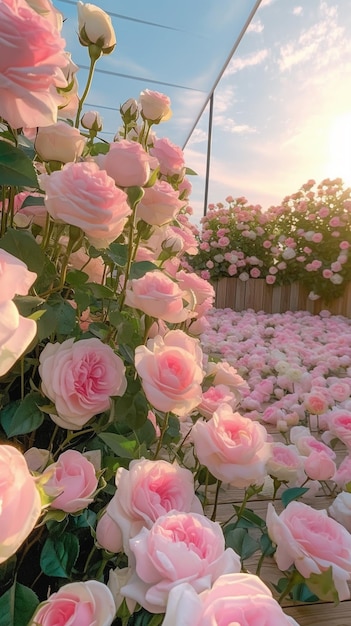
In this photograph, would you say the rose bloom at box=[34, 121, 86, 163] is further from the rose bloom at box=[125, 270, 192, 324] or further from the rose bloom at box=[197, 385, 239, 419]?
the rose bloom at box=[197, 385, 239, 419]

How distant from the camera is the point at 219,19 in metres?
4.26

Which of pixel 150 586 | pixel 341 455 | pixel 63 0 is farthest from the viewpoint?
pixel 63 0

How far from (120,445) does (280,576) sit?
18.2 inches

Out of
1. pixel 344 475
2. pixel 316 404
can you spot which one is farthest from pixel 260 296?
pixel 344 475

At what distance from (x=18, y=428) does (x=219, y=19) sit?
4740 millimetres

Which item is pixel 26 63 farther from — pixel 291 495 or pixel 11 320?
pixel 291 495

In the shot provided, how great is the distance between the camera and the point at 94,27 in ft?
1.81

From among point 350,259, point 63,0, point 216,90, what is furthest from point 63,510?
point 216,90

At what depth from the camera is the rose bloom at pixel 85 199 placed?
42cm

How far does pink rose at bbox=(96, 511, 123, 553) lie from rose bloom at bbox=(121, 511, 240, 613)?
0.07 m

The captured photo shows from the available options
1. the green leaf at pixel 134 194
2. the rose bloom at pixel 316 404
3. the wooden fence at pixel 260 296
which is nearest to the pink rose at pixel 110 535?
the green leaf at pixel 134 194

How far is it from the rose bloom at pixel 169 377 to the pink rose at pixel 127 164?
189 mm

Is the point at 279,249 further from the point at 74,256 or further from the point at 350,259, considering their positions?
the point at 74,256

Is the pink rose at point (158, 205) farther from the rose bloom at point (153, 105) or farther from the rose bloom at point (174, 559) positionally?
the rose bloom at point (174, 559)
